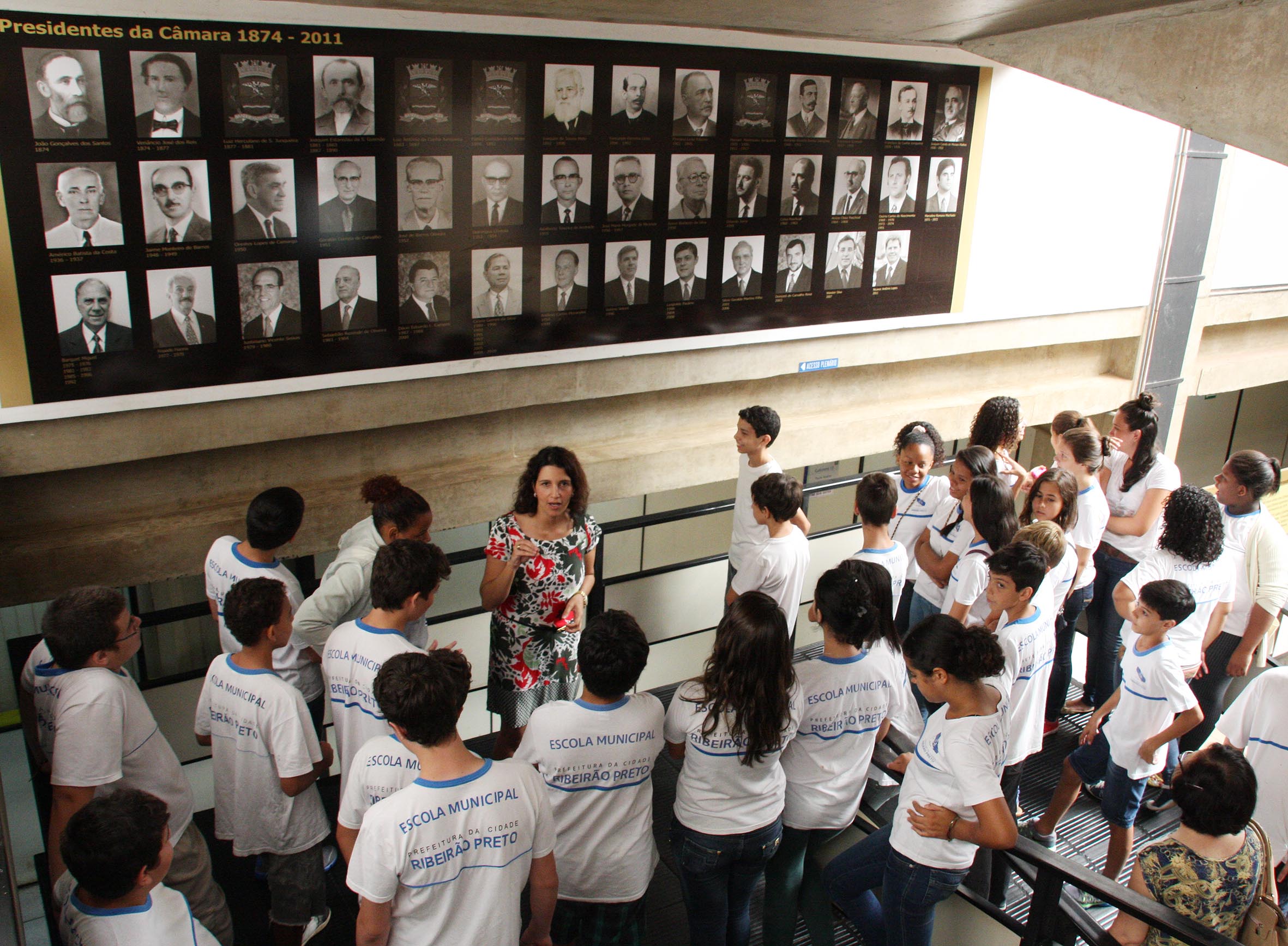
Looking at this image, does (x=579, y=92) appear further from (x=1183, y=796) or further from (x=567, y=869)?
(x=1183, y=796)

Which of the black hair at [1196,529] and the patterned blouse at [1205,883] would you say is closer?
the patterned blouse at [1205,883]

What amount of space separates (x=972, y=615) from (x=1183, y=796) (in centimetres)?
157

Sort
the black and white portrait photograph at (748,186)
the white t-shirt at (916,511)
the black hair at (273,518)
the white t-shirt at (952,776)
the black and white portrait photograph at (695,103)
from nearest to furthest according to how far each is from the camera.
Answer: the white t-shirt at (952,776) < the black hair at (273,518) < the white t-shirt at (916,511) < the black and white portrait photograph at (695,103) < the black and white portrait photograph at (748,186)

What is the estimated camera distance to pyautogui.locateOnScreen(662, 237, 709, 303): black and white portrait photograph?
539 cm

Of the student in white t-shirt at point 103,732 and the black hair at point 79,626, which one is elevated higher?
the black hair at point 79,626

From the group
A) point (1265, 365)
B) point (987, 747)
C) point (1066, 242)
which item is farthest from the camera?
point (1265, 365)

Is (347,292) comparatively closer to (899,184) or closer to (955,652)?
(955,652)

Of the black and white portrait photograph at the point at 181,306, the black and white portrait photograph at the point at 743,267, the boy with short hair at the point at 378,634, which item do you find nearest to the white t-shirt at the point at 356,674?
the boy with short hair at the point at 378,634

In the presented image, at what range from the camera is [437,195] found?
4586mm

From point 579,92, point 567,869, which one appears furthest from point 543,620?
point 579,92

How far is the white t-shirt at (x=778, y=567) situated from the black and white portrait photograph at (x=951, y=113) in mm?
3094

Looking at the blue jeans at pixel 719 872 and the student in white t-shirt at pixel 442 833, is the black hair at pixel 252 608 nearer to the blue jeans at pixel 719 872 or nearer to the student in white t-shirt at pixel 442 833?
the student in white t-shirt at pixel 442 833

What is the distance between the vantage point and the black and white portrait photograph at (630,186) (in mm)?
5031

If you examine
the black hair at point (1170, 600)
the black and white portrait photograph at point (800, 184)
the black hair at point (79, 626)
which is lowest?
the black hair at point (1170, 600)
